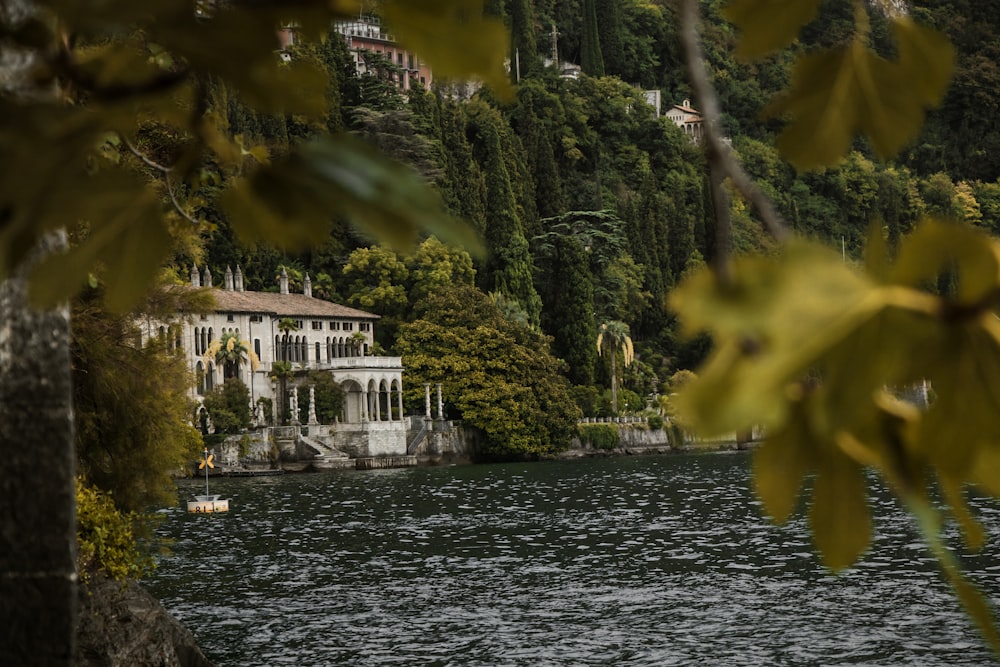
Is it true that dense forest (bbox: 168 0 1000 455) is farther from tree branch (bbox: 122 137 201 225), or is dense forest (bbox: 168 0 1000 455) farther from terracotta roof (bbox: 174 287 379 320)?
tree branch (bbox: 122 137 201 225)

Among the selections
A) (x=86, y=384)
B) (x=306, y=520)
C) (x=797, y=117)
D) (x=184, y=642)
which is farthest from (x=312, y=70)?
(x=306, y=520)

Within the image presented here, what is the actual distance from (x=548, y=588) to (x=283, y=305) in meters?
42.0

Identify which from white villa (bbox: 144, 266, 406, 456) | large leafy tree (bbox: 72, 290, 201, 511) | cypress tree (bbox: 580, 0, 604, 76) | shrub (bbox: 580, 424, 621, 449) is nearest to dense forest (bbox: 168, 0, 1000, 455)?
shrub (bbox: 580, 424, 621, 449)

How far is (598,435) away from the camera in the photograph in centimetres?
6738

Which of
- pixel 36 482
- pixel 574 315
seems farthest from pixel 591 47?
pixel 36 482

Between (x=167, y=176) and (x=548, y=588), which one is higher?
(x=167, y=176)

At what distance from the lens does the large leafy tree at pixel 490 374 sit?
6306 centimetres

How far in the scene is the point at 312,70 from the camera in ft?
2.13

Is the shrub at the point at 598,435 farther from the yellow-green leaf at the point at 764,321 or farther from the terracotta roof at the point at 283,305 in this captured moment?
the yellow-green leaf at the point at 764,321

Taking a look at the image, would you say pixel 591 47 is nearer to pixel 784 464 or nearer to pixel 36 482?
pixel 36 482

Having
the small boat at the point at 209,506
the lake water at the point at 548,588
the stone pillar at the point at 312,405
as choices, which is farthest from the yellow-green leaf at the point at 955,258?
the stone pillar at the point at 312,405

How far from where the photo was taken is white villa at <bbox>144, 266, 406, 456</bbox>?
199 ft

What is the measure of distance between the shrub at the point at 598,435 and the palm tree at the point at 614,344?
3.89 meters

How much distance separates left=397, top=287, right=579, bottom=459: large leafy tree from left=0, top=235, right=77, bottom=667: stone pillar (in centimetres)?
6116
